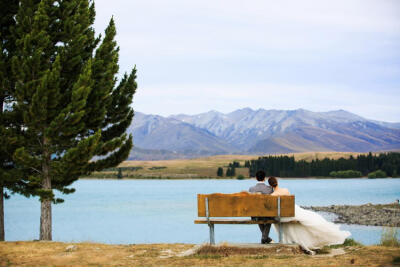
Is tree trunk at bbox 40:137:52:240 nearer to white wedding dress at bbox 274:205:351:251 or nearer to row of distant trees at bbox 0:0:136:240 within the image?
row of distant trees at bbox 0:0:136:240

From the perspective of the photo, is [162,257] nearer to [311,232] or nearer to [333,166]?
[311,232]

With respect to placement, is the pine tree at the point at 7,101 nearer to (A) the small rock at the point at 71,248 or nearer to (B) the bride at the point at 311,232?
(A) the small rock at the point at 71,248

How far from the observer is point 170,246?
1522 centimetres

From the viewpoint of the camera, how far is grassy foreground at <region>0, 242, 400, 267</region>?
36.6ft

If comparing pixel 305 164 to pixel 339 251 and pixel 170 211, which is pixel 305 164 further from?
pixel 339 251

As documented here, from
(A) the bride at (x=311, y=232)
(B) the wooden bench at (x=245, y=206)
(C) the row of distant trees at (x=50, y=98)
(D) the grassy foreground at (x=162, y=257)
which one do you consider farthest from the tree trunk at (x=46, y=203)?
(A) the bride at (x=311, y=232)

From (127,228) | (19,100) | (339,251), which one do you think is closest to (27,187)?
(19,100)

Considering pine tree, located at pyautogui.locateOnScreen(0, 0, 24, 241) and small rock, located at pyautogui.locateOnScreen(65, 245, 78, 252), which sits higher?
pine tree, located at pyautogui.locateOnScreen(0, 0, 24, 241)

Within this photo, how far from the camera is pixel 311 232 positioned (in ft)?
42.2

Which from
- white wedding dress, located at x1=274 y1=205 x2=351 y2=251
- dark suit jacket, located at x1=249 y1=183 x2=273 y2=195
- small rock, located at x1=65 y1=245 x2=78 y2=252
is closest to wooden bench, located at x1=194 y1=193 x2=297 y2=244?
white wedding dress, located at x1=274 y1=205 x2=351 y2=251

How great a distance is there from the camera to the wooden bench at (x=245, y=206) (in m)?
12.6

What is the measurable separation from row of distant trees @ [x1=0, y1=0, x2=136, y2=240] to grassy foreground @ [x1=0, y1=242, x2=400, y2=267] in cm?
317

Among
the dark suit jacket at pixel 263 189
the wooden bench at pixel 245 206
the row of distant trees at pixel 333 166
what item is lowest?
the row of distant trees at pixel 333 166

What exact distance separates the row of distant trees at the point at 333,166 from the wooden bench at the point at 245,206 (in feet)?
493
